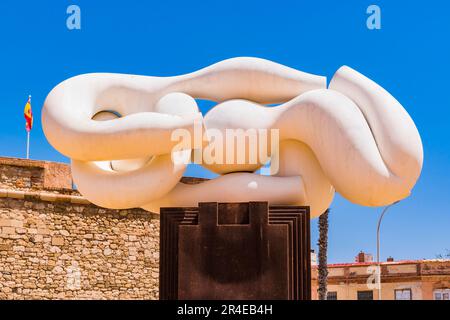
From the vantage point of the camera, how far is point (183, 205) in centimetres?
1238

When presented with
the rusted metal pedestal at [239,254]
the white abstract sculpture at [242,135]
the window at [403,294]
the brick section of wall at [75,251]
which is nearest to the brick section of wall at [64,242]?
the brick section of wall at [75,251]

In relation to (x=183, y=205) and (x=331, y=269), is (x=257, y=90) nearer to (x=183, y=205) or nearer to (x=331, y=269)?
(x=183, y=205)

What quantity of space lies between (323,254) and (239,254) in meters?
13.5

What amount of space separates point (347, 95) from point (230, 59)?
161 cm

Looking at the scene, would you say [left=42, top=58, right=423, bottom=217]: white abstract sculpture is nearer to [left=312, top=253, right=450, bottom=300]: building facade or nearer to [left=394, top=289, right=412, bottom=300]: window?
[left=312, top=253, right=450, bottom=300]: building facade

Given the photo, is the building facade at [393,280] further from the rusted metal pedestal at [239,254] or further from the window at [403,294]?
the rusted metal pedestal at [239,254]

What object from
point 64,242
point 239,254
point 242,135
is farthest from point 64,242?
point 239,254

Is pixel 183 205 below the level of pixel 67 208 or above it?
below

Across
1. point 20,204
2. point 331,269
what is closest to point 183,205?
point 20,204

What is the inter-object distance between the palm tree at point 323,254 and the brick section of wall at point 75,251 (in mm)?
4209

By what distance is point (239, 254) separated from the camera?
37.5 ft

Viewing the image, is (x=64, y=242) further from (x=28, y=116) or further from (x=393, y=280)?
(x=393, y=280)

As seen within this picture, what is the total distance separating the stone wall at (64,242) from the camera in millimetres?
21734

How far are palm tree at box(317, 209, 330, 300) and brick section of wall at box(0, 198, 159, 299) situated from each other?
13.8 feet
